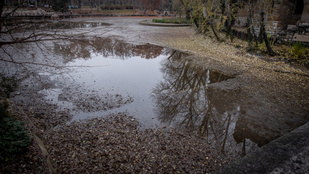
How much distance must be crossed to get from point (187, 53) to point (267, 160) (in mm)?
10355

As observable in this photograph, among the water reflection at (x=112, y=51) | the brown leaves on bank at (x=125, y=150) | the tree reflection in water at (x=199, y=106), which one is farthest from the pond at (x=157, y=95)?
the water reflection at (x=112, y=51)

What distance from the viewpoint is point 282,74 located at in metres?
8.80

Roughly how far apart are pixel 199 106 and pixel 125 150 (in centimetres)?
311

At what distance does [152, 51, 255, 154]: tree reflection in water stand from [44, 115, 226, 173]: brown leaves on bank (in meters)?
0.52

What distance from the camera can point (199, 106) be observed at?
6.18 metres

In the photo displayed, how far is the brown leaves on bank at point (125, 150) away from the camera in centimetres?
368

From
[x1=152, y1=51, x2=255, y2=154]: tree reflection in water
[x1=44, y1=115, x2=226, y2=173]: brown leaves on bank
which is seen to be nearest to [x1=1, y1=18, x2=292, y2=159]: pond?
[x1=152, y1=51, x2=255, y2=154]: tree reflection in water

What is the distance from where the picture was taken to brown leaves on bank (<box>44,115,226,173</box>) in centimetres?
368

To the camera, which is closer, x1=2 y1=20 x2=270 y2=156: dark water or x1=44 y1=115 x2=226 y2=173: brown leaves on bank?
x1=44 y1=115 x2=226 y2=173: brown leaves on bank

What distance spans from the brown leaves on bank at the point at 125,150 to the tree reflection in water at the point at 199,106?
0.52 metres

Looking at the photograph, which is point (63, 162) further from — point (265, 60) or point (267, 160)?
point (265, 60)

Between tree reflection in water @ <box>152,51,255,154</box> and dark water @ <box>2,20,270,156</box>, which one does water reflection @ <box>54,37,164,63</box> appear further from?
tree reflection in water @ <box>152,51,255,154</box>

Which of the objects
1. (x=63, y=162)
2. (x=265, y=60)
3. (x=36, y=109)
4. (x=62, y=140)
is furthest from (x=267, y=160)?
(x=265, y=60)

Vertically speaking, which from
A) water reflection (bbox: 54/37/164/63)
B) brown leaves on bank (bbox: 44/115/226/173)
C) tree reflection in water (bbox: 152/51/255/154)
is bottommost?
brown leaves on bank (bbox: 44/115/226/173)
